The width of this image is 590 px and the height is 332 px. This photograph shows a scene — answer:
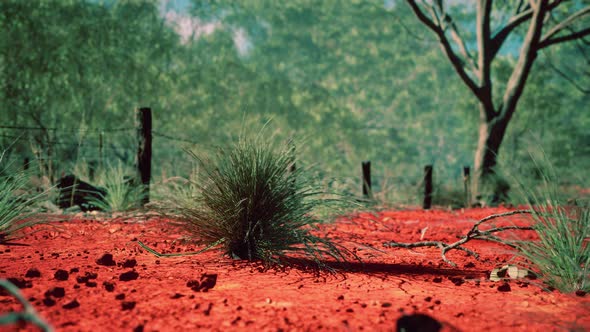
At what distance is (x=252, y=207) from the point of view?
13.4ft

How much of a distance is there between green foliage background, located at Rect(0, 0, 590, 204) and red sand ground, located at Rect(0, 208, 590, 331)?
1103 millimetres

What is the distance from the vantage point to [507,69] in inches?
863

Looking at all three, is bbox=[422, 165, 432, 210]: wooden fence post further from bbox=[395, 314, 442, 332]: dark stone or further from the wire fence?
bbox=[395, 314, 442, 332]: dark stone

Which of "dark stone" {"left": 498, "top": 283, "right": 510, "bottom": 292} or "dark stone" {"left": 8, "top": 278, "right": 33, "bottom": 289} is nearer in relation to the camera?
"dark stone" {"left": 8, "top": 278, "right": 33, "bottom": 289}

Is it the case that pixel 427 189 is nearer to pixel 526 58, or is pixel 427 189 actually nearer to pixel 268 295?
pixel 526 58

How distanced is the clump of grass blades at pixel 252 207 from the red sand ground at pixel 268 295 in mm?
219

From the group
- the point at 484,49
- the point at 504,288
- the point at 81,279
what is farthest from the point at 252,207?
the point at 484,49

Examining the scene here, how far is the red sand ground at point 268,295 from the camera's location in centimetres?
239

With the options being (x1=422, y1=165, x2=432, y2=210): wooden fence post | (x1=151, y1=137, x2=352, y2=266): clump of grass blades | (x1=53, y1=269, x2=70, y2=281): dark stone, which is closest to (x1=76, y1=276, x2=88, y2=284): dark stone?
(x1=53, y1=269, x2=70, y2=281): dark stone

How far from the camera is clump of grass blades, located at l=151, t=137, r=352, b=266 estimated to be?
404 cm

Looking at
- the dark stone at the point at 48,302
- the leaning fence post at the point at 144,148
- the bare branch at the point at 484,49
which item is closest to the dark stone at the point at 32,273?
the dark stone at the point at 48,302

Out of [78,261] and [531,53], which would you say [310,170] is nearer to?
[78,261]

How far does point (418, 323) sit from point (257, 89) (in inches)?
948

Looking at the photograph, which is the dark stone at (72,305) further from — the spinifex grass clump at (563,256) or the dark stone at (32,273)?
the spinifex grass clump at (563,256)
